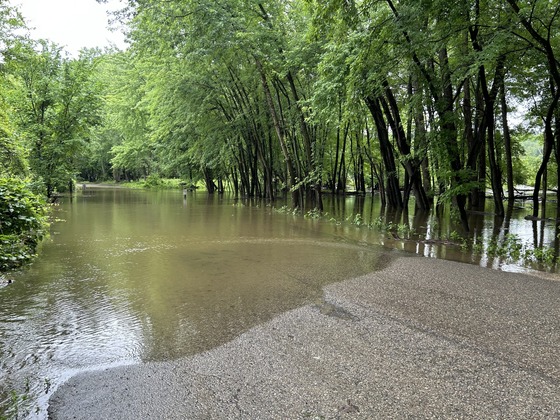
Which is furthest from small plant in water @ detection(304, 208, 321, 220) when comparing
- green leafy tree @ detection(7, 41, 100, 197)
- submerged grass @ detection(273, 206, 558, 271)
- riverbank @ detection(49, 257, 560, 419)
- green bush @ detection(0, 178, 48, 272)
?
green leafy tree @ detection(7, 41, 100, 197)

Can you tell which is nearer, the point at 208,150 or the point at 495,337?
the point at 495,337

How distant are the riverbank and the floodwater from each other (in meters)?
0.28

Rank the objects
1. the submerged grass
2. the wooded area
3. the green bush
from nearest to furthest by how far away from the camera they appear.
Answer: the green bush
the submerged grass
the wooded area

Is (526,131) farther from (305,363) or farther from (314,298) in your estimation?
(305,363)

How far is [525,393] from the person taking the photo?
2.36 meters

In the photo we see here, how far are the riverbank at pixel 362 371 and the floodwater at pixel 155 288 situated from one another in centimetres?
28

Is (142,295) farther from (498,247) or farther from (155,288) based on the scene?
(498,247)

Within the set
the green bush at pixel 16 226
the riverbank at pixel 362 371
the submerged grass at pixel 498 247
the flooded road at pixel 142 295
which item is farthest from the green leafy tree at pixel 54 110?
the riverbank at pixel 362 371

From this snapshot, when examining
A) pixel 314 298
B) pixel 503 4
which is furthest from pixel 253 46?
pixel 314 298

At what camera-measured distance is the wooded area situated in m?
7.60

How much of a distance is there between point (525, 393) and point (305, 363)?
1.42 meters

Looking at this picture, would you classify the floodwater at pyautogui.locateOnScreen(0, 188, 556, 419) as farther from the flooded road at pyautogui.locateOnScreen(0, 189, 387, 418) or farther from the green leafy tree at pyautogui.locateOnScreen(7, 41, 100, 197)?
the green leafy tree at pyautogui.locateOnScreen(7, 41, 100, 197)

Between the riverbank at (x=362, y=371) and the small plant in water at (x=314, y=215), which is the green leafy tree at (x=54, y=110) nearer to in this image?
the small plant in water at (x=314, y=215)

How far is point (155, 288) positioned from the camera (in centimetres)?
478
